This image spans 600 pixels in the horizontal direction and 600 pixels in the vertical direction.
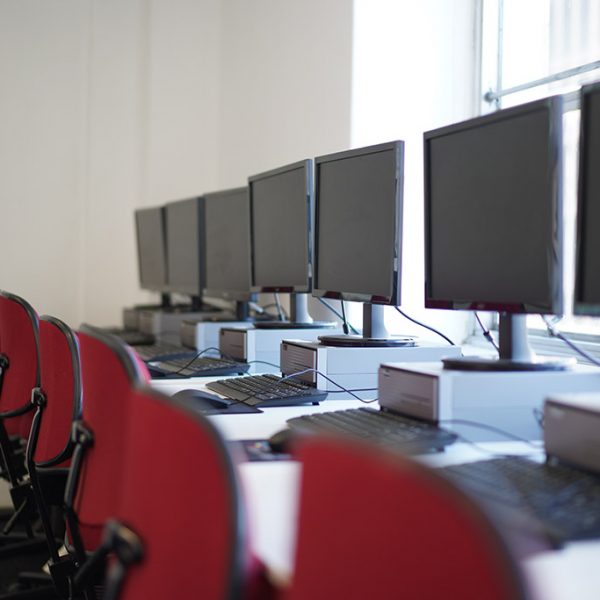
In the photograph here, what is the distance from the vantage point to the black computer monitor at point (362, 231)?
6.57 feet

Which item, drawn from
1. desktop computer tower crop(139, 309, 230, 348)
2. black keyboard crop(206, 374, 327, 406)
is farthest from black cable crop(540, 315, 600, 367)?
desktop computer tower crop(139, 309, 230, 348)

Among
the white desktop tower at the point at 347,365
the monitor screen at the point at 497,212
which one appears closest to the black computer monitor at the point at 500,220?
the monitor screen at the point at 497,212

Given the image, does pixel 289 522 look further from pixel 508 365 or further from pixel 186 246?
pixel 186 246

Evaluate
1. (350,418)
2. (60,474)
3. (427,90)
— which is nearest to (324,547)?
(350,418)

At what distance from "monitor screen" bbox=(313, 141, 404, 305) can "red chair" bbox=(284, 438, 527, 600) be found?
1225mm

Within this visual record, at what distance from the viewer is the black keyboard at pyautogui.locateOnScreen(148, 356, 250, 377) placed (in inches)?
102

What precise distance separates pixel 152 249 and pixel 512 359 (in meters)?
2.82

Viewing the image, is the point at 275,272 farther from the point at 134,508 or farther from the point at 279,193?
the point at 134,508

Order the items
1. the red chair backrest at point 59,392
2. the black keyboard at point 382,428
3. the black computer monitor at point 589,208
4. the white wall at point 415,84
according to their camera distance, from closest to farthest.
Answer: the black computer monitor at point 589,208 → the black keyboard at point 382,428 → the red chair backrest at point 59,392 → the white wall at point 415,84

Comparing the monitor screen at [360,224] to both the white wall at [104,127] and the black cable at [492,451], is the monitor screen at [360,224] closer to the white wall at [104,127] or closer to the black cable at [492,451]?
the black cable at [492,451]

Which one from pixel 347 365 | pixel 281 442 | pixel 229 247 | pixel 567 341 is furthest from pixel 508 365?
pixel 229 247

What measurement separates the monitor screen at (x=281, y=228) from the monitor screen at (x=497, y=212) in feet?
2.32

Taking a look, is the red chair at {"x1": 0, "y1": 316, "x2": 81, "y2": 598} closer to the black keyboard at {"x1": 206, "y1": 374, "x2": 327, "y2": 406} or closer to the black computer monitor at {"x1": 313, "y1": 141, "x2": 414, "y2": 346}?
the black keyboard at {"x1": 206, "y1": 374, "x2": 327, "y2": 406}

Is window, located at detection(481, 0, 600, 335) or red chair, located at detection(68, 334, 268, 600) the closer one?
red chair, located at detection(68, 334, 268, 600)
